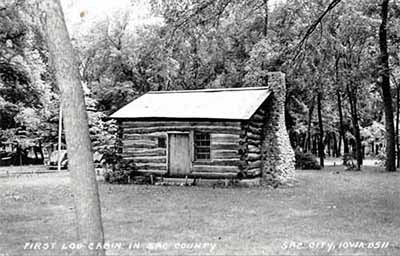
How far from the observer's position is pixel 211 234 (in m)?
10.2

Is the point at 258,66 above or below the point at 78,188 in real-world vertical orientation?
above

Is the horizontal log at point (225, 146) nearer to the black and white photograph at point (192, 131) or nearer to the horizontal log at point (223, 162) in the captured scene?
the black and white photograph at point (192, 131)

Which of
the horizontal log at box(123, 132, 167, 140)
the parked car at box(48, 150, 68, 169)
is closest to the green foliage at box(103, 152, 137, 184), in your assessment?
the horizontal log at box(123, 132, 167, 140)

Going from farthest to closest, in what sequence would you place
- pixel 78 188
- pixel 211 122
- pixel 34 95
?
pixel 34 95
pixel 211 122
pixel 78 188

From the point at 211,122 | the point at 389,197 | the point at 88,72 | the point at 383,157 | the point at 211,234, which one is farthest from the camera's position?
the point at 88,72

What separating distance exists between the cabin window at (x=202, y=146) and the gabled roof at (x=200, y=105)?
1.01m

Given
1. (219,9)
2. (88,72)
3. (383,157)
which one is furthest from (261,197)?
(88,72)

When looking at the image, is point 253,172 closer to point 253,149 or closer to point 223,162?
point 253,149

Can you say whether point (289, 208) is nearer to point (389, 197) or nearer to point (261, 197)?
point (261, 197)

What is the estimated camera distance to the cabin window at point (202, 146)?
2158cm

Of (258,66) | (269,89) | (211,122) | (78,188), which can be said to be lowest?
(78,188)

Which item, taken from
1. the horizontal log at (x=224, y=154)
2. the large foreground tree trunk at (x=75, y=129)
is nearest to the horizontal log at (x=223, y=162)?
the horizontal log at (x=224, y=154)

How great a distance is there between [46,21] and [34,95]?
80.1 feet

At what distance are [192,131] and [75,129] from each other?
49.4 ft
